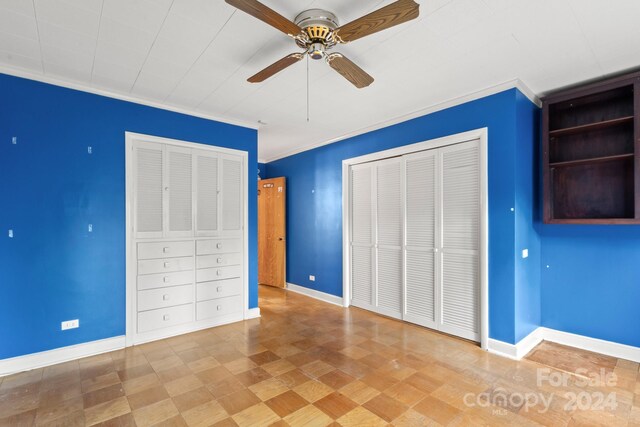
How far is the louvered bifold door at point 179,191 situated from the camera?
12.3 ft

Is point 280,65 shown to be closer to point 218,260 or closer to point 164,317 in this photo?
point 218,260

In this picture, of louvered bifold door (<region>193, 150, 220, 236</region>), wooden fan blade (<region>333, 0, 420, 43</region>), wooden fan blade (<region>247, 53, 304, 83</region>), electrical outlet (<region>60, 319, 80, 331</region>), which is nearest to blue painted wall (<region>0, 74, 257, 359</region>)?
electrical outlet (<region>60, 319, 80, 331</region>)

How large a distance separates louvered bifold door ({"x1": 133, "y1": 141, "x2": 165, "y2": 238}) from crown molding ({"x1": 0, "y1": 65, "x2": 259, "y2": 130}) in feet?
1.60

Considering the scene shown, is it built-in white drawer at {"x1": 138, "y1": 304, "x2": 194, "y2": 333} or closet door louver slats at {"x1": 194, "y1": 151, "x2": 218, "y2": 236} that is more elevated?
closet door louver slats at {"x1": 194, "y1": 151, "x2": 218, "y2": 236}

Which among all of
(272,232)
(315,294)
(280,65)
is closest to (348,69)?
(280,65)

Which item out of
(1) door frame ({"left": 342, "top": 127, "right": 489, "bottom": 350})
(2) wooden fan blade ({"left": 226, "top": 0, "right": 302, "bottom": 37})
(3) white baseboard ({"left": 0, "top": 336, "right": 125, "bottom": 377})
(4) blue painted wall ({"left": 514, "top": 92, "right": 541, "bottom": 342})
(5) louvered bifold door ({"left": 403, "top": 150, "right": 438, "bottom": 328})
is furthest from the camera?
(5) louvered bifold door ({"left": 403, "top": 150, "right": 438, "bottom": 328})

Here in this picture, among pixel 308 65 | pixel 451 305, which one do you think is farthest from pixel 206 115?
pixel 451 305

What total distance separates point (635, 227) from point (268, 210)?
5571 millimetres

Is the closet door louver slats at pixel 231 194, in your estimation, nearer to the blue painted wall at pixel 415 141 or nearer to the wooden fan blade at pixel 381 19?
the blue painted wall at pixel 415 141

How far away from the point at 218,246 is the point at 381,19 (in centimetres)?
333

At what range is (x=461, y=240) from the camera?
3.58m

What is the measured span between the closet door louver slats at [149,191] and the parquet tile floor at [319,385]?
1.35 metres

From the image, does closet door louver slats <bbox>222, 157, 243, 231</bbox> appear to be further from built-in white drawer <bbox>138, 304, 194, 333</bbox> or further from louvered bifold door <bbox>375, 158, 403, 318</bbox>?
louvered bifold door <bbox>375, 158, 403, 318</bbox>

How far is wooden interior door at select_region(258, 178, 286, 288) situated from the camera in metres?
6.29
